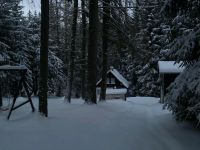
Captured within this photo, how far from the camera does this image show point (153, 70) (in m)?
47.0

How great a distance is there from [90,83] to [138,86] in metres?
33.8

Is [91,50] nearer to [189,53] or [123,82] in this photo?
[189,53]

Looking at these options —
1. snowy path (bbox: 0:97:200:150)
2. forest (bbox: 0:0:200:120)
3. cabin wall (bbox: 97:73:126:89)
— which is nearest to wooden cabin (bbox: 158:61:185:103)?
forest (bbox: 0:0:200:120)

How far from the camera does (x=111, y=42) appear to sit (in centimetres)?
2709

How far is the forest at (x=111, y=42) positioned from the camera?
33.6 feet

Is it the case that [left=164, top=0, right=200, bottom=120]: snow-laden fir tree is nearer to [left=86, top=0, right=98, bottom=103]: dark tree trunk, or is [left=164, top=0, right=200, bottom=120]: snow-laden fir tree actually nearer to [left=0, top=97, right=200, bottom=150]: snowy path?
[left=0, top=97, right=200, bottom=150]: snowy path

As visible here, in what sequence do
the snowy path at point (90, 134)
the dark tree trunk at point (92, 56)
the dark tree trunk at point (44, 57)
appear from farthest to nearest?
the dark tree trunk at point (92, 56) → the dark tree trunk at point (44, 57) → the snowy path at point (90, 134)

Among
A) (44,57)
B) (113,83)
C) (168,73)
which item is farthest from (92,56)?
(113,83)

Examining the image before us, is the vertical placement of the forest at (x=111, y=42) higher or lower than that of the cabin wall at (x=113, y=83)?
higher

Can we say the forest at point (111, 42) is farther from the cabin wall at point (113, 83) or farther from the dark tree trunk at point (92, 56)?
the cabin wall at point (113, 83)

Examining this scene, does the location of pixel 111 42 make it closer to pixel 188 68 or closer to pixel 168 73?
pixel 168 73

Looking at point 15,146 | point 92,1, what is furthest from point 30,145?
point 92,1

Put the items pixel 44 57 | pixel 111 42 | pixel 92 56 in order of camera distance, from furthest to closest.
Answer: pixel 111 42, pixel 92 56, pixel 44 57

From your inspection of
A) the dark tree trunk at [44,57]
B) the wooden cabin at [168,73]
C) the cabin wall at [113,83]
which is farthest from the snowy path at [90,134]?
the cabin wall at [113,83]
